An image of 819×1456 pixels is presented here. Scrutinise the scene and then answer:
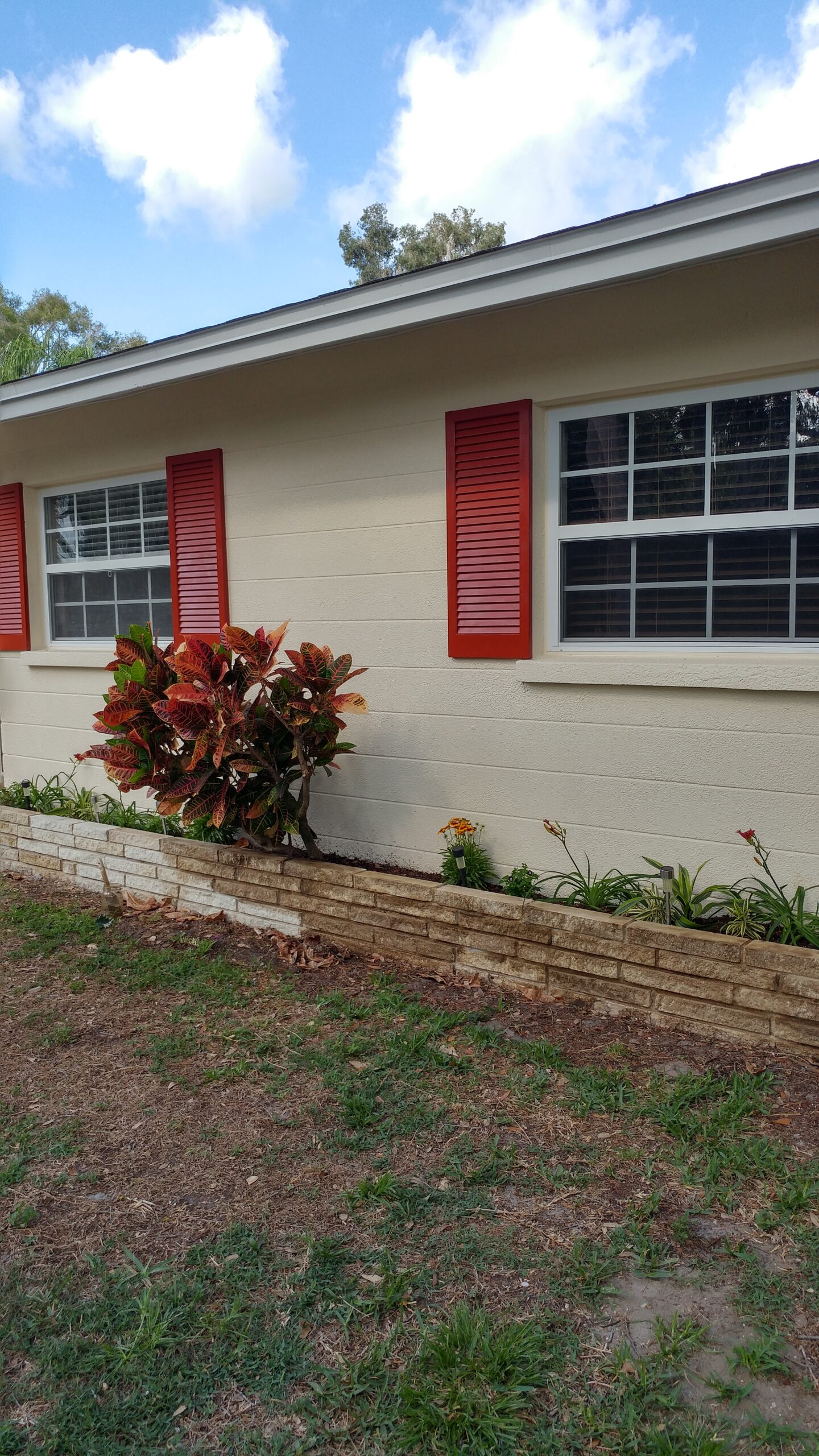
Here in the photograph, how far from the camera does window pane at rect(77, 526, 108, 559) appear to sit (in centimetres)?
653

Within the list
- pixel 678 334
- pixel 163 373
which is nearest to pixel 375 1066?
pixel 678 334

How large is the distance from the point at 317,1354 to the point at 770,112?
2928cm

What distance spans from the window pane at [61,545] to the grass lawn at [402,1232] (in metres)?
3.66

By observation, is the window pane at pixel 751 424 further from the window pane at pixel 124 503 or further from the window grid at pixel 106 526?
the window pane at pixel 124 503

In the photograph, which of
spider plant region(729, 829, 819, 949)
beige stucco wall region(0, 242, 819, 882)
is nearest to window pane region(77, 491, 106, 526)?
beige stucco wall region(0, 242, 819, 882)

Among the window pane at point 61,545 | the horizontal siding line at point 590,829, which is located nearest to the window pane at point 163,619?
the window pane at point 61,545

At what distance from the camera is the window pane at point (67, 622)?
679 cm

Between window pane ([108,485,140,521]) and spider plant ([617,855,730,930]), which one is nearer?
spider plant ([617,855,730,930])

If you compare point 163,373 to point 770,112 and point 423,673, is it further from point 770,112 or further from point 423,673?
point 770,112

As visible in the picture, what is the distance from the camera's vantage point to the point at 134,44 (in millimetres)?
24750

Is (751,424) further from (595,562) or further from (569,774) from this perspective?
(569,774)

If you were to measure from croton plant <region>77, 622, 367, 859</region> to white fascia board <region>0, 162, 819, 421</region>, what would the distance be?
1.41 meters

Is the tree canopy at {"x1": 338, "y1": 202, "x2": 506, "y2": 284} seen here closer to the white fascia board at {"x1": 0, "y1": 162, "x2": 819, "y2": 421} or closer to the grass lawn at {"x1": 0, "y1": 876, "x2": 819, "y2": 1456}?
the white fascia board at {"x1": 0, "y1": 162, "x2": 819, "y2": 421}

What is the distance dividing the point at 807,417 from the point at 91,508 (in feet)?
15.4
